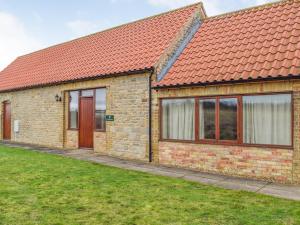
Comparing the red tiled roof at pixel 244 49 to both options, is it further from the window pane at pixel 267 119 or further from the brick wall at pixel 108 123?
the brick wall at pixel 108 123

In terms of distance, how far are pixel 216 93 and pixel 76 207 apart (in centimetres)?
574

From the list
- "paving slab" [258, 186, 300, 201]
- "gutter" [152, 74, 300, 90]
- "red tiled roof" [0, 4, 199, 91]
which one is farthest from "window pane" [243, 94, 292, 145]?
"red tiled roof" [0, 4, 199, 91]

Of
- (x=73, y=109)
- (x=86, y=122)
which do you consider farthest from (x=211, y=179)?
(x=73, y=109)

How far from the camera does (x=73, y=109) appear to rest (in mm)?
15898

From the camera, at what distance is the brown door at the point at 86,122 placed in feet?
48.6

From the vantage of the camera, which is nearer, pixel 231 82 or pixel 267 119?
pixel 267 119

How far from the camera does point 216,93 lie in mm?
10039

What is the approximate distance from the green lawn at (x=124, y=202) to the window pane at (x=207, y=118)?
2293mm

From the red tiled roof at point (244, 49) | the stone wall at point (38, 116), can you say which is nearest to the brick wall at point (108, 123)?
the stone wall at point (38, 116)

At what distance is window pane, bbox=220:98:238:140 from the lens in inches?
384

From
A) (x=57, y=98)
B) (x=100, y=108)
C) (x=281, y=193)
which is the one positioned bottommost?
(x=281, y=193)

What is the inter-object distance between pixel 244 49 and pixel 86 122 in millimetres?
7929

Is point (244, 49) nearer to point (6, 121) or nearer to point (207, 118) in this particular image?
point (207, 118)

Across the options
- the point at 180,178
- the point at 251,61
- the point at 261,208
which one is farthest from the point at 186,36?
the point at 261,208
